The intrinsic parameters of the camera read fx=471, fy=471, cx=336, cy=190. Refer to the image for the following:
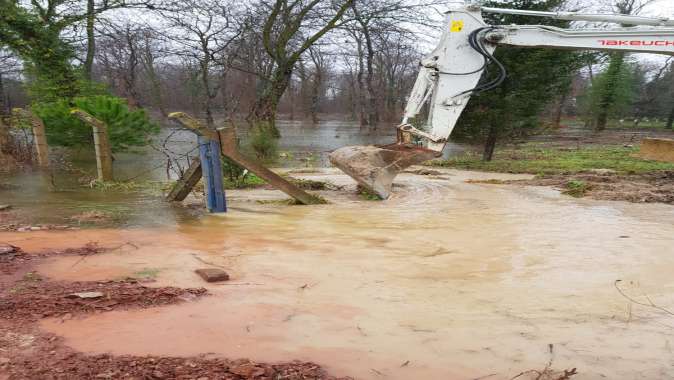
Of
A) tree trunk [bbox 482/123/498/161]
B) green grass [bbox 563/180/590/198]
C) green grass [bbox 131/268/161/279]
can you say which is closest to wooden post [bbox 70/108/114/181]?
green grass [bbox 131/268/161/279]

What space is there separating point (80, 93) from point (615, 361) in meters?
17.5

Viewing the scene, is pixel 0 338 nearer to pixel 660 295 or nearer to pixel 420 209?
pixel 660 295

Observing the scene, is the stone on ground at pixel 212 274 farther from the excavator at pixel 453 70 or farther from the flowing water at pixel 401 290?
the excavator at pixel 453 70

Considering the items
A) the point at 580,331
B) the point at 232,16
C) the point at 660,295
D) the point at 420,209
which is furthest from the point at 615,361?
the point at 232,16

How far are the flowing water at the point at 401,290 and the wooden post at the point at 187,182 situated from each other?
908 millimetres

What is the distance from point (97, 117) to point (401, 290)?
10814mm

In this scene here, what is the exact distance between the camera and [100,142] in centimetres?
860

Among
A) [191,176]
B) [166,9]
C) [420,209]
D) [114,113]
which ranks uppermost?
[166,9]

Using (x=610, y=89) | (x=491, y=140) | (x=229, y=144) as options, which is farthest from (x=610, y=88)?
(x=229, y=144)

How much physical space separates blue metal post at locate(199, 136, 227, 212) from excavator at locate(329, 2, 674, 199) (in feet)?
8.03

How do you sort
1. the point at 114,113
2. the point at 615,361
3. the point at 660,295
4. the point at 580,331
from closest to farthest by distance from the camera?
the point at 615,361 < the point at 580,331 < the point at 660,295 < the point at 114,113

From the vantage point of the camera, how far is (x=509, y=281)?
3.87m

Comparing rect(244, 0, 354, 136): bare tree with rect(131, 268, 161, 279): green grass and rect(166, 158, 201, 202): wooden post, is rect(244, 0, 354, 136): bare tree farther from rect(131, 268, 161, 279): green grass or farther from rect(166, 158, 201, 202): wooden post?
rect(131, 268, 161, 279): green grass

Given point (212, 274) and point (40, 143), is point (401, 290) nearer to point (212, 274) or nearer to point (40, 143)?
point (212, 274)
